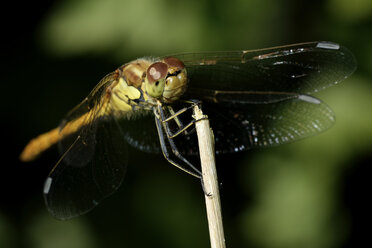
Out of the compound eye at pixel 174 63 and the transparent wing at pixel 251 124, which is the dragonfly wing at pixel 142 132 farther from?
the compound eye at pixel 174 63

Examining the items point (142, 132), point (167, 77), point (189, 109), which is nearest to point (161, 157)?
point (142, 132)

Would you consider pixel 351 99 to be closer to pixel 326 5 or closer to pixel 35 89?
pixel 326 5

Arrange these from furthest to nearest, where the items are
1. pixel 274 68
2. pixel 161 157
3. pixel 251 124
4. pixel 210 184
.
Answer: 1. pixel 161 157
2. pixel 251 124
3. pixel 274 68
4. pixel 210 184

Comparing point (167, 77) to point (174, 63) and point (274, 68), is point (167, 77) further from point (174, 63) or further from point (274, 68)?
point (274, 68)

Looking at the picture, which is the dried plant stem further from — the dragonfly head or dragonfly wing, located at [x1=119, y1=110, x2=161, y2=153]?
dragonfly wing, located at [x1=119, y1=110, x2=161, y2=153]

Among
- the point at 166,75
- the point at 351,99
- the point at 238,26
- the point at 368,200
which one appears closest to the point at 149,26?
the point at 238,26

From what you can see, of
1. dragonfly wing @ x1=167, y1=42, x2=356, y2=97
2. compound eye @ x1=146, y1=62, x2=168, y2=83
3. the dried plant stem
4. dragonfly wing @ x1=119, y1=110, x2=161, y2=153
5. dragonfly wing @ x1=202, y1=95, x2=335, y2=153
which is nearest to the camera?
the dried plant stem

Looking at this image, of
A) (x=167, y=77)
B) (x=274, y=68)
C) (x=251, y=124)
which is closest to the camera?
(x=167, y=77)

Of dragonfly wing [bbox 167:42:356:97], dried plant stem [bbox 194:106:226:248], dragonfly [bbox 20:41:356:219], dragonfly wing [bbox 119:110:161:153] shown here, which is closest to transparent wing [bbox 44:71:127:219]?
dragonfly [bbox 20:41:356:219]

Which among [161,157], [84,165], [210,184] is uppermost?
[161,157]
